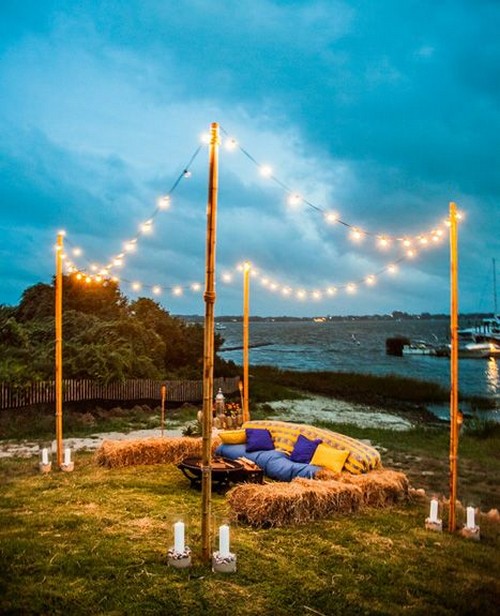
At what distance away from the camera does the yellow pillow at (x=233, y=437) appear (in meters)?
9.69

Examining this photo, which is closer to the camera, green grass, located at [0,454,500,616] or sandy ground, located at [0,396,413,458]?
green grass, located at [0,454,500,616]

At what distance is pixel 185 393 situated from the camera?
1825 centimetres

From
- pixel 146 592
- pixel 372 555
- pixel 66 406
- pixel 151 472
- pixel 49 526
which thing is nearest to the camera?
pixel 146 592

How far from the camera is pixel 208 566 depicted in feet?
16.5

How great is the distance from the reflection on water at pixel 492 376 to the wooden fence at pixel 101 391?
76.0 feet

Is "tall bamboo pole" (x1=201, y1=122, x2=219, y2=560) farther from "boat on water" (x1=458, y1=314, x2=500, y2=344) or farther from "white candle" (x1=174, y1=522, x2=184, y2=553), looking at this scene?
"boat on water" (x1=458, y1=314, x2=500, y2=344)

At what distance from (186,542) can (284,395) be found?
1650 centimetres

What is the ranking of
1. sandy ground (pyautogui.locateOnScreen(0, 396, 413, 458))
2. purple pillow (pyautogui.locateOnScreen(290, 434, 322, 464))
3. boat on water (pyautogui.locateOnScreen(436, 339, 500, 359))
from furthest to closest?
boat on water (pyautogui.locateOnScreen(436, 339, 500, 359)), sandy ground (pyautogui.locateOnScreen(0, 396, 413, 458)), purple pillow (pyautogui.locateOnScreen(290, 434, 322, 464))

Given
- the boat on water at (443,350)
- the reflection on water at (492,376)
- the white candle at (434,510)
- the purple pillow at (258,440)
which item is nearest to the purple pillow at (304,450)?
the purple pillow at (258,440)

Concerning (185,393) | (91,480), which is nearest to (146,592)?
(91,480)

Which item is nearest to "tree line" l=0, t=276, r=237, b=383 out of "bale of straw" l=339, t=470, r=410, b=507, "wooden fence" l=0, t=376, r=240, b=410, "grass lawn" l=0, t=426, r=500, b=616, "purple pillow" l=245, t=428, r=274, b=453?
"wooden fence" l=0, t=376, r=240, b=410

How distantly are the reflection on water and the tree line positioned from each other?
20913 millimetres

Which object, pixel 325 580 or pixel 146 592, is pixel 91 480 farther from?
pixel 325 580

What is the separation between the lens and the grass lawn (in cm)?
437
